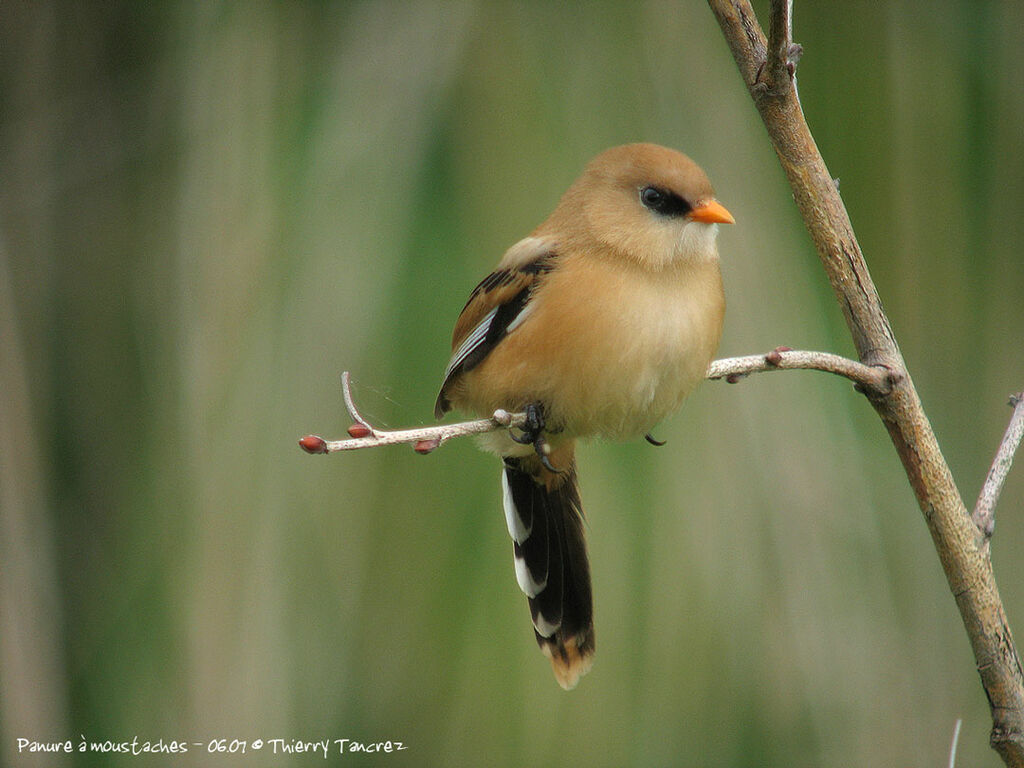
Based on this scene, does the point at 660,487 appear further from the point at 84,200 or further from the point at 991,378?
the point at 84,200

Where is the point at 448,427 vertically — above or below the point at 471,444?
above

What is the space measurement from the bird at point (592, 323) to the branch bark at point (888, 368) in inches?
31.4

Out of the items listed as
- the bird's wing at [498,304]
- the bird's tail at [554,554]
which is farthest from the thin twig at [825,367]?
the bird's tail at [554,554]

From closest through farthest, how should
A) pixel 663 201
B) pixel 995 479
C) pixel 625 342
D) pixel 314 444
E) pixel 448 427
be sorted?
1. pixel 314 444
2. pixel 995 479
3. pixel 448 427
4. pixel 625 342
5. pixel 663 201

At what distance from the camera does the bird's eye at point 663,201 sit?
9.73 feet

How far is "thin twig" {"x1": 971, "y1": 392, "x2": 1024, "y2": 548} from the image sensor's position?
1904 mm

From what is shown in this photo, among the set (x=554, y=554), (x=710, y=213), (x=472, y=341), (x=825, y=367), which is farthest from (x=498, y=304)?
(x=825, y=367)

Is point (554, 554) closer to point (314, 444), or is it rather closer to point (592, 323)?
point (592, 323)

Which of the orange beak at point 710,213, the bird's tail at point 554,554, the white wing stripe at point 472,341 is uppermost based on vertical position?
the orange beak at point 710,213

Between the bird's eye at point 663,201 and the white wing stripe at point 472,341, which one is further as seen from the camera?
the white wing stripe at point 472,341

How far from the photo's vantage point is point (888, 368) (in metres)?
1.95

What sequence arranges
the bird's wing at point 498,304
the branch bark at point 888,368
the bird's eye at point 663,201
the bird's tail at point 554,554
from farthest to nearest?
1. the bird's tail at point 554,554
2. the bird's wing at point 498,304
3. the bird's eye at point 663,201
4. the branch bark at point 888,368

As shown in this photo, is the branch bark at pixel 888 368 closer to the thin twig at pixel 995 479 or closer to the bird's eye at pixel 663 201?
the thin twig at pixel 995 479

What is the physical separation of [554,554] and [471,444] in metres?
0.47
